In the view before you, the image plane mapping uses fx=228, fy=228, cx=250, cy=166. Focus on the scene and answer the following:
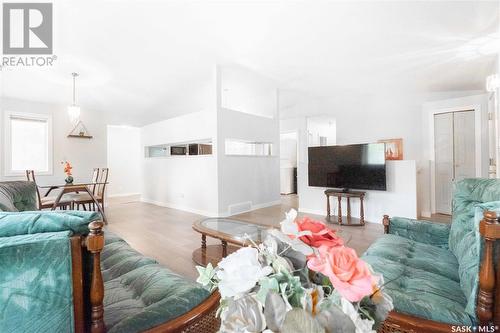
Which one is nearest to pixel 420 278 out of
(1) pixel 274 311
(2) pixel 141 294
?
(1) pixel 274 311

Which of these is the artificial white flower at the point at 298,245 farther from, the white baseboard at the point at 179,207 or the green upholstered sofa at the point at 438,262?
the white baseboard at the point at 179,207

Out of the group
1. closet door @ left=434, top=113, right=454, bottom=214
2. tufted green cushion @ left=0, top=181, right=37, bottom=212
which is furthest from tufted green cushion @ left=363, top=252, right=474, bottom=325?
closet door @ left=434, top=113, right=454, bottom=214

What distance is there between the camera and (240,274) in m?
0.44

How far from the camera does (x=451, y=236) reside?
1677mm

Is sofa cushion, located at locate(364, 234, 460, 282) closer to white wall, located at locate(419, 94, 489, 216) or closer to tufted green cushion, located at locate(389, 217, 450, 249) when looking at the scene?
tufted green cushion, located at locate(389, 217, 450, 249)

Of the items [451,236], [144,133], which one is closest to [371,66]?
[451,236]

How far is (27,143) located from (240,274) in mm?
7119

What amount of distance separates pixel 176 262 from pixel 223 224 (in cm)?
65

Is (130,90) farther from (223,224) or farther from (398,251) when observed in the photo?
(398,251)

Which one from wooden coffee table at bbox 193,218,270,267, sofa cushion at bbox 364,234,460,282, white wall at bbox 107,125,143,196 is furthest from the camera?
white wall at bbox 107,125,143,196

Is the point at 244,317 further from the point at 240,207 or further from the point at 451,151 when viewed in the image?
the point at 451,151

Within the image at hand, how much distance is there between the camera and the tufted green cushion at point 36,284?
70 centimetres

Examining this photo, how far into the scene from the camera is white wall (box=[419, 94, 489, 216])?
4145 mm

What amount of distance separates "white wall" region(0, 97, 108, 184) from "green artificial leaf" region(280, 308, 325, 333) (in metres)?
7.01
